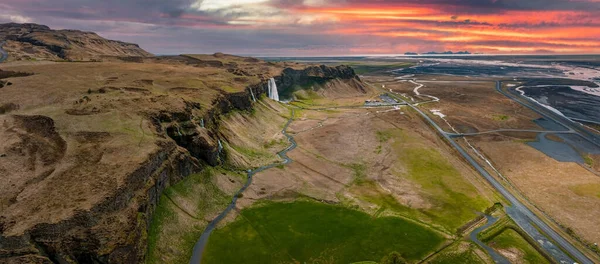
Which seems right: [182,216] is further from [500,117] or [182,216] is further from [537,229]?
[500,117]

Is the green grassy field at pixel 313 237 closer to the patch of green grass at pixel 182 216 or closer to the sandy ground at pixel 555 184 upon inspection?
the patch of green grass at pixel 182 216

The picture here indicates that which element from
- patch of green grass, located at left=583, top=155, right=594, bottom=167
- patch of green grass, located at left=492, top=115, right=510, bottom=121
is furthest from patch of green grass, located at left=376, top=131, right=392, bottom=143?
patch of green grass, located at left=492, top=115, right=510, bottom=121

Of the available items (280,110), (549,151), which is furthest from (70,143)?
(549,151)

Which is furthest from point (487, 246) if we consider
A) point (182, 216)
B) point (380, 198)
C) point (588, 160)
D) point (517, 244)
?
point (588, 160)

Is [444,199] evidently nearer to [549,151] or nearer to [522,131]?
[549,151]

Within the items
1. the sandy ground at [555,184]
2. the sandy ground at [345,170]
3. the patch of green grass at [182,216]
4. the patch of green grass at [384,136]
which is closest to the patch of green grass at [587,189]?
the sandy ground at [555,184]

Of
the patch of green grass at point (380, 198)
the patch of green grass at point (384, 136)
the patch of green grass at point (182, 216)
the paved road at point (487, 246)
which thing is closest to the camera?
the patch of green grass at point (182, 216)
